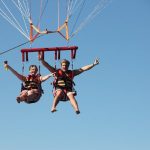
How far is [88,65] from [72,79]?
30.8 inches

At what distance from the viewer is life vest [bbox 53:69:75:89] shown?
59.4 feet

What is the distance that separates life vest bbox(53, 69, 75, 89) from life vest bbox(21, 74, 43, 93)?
2.12 feet

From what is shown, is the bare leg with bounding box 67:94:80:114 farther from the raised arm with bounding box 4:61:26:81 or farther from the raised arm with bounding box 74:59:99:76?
the raised arm with bounding box 4:61:26:81

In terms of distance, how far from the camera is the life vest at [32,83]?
60.2ft

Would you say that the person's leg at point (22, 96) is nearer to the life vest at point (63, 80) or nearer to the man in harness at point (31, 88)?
the man in harness at point (31, 88)

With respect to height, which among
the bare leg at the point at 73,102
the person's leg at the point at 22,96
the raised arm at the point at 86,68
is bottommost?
the bare leg at the point at 73,102

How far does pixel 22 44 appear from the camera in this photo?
17.2 metres

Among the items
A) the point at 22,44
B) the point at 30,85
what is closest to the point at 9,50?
the point at 22,44

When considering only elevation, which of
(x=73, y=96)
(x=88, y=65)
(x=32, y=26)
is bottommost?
(x=73, y=96)

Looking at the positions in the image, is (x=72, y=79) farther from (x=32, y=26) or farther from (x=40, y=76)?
(x=32, y=26)

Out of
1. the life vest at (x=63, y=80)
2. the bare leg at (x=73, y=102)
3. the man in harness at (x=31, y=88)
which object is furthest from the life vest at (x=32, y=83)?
the bare leg at (x=73, y=102)

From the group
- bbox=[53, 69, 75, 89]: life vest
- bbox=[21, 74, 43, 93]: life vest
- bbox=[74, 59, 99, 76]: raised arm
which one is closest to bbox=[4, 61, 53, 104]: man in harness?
bbox=[21, 74, 43, 93]: life vest

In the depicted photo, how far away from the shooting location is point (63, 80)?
59.5ft

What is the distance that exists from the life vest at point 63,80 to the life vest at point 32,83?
0.65m
